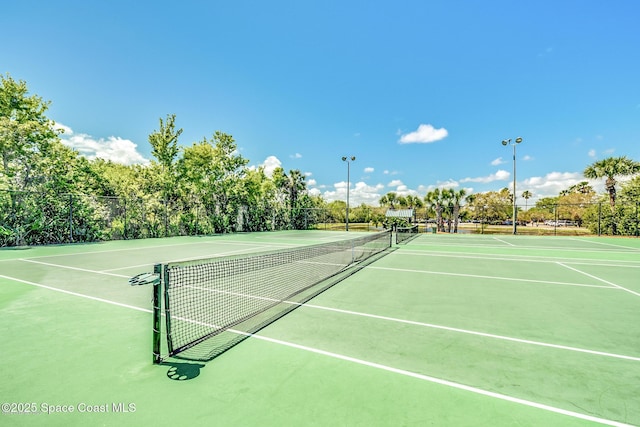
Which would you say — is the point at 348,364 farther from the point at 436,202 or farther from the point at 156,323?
the point at 436,202

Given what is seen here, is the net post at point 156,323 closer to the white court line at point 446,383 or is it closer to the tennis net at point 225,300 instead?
the tennis net at point 225,300

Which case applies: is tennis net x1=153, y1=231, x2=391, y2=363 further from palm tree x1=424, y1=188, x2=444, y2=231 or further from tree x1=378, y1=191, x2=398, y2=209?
tree x1=378, y1=191, x2=398, y2=209

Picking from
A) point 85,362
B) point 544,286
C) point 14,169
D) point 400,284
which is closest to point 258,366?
point 85,362

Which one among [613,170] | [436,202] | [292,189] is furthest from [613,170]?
[292,189]

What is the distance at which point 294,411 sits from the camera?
2.45 metres

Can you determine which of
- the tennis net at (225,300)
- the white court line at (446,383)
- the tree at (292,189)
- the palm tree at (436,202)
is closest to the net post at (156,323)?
the tennis net at (225,300)

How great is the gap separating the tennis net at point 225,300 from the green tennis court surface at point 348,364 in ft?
0.89

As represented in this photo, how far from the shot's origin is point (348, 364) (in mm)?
3256

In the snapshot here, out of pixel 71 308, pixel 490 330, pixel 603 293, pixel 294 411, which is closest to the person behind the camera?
pixel 294 411

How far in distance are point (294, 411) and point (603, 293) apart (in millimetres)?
7569

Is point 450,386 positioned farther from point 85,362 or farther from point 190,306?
point 190,306

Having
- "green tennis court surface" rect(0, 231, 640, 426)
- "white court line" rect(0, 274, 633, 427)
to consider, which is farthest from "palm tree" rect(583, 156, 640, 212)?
"white court line" rect(0, 274, 633, 427)

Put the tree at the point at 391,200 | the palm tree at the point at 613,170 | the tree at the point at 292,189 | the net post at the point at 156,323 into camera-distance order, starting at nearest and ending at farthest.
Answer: the net post at the point at 156,323
the palm tree at the point at 613,170
the tree at the point at 292,189
the tree at the point at 391,200

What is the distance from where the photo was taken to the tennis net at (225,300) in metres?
3.50
